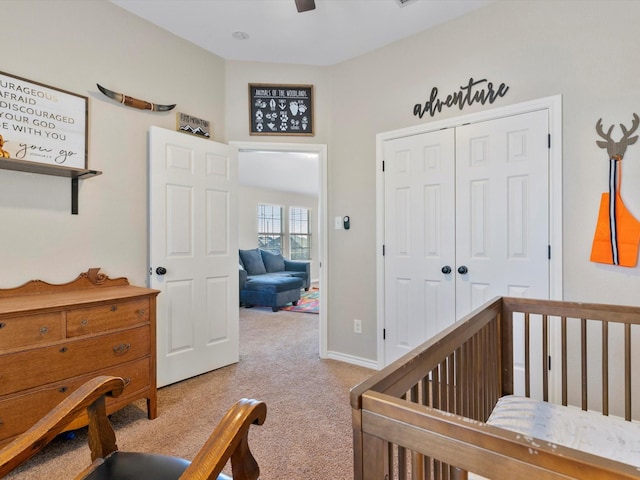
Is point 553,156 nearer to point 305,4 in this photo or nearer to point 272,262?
point 305,4

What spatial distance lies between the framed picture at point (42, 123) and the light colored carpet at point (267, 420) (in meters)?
1.59

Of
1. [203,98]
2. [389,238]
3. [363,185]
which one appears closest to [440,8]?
[363,185]

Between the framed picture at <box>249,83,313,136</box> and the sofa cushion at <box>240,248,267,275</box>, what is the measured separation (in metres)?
3.56

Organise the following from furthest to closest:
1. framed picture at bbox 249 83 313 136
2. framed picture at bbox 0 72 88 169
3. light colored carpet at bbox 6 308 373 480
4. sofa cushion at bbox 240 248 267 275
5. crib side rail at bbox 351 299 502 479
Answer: sofa cushion at bbox 240 248 267 275
framed picture at bbox 249 83 313 136
framed picture at bbox 0 72 88 169
light colored carpet at bbox 6 308 373 480
crib side rail at bbox 351 299 502 479

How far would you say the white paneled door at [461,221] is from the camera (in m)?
2.32

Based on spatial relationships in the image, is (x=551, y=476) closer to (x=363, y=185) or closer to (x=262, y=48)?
(x=363, y=185)

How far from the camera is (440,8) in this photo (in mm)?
2496

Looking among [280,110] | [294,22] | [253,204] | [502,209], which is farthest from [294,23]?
[253,204]

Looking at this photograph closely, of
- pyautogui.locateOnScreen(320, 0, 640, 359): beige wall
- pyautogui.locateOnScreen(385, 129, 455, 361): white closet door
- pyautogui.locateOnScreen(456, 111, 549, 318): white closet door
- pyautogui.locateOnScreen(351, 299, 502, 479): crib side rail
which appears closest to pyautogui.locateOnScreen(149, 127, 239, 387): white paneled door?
pyautogui.locateOnScreen(320, 0, 640, 359): beige wall

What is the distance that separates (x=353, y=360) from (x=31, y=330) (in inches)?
90.6

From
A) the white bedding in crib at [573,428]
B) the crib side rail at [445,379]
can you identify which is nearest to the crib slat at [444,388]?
the crib side rail at [445,379]

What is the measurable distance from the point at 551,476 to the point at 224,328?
2789 mm

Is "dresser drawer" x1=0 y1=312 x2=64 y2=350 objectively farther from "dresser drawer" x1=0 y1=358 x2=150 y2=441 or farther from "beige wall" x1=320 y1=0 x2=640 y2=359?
"beige wall" x1=320 y1=0 x2=640 y2=359

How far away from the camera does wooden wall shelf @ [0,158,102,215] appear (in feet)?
6.21
